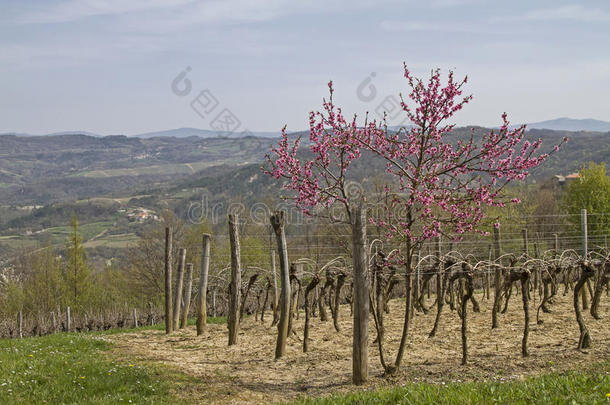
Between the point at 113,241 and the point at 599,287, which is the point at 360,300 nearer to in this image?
the point at 599,287

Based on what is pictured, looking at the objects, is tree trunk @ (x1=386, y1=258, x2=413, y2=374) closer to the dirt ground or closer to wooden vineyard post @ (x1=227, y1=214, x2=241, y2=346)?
the dirt ground

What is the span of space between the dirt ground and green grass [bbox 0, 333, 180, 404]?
0.62 metres

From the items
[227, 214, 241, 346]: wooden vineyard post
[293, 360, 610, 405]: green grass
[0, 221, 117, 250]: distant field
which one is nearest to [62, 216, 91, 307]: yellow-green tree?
[227, 214, 241, 346]: wooden vineyard post

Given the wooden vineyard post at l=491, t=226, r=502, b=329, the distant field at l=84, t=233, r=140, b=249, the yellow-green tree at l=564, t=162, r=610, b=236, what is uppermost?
the yellow-green tree at l=564, t=162, r=610, b=236

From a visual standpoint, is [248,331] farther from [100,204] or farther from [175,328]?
[100,204]

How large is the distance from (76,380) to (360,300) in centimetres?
412

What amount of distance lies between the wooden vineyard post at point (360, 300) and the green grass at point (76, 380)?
234 centimetres

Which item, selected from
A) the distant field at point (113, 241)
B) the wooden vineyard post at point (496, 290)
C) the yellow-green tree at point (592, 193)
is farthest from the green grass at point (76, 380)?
the distant field at point (113, 241)

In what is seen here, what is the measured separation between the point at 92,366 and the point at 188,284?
4931 mm

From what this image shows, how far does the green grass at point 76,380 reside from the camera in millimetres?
6656

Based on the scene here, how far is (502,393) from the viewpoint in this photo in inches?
207

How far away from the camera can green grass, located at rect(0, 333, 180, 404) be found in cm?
666

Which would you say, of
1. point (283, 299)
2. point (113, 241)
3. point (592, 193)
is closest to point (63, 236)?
point (113, 241)

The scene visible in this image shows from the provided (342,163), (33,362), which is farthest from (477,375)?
(33,362)
